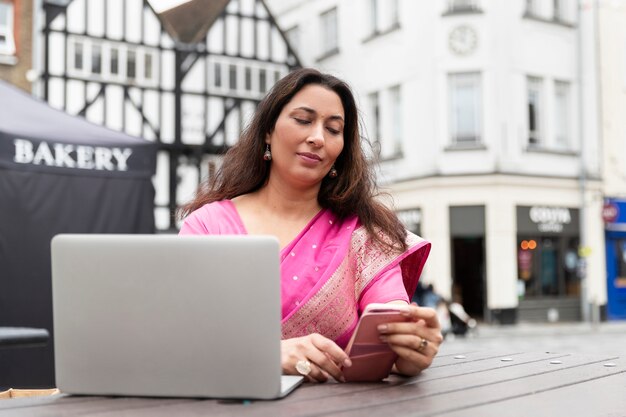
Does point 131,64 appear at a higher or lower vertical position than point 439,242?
higher

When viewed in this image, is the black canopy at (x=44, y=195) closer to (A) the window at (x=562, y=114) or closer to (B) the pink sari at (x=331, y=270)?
(B) the pink sari at (x=331, y=270)

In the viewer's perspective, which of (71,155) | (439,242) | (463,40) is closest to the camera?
(71,155)

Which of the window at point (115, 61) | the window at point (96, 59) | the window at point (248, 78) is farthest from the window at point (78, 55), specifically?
the window at point (248, 78)

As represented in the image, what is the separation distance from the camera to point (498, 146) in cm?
1816

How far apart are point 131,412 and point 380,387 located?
560mm

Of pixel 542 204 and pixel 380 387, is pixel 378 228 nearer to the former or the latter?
pixel 380 387

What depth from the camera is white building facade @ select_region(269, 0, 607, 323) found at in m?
18.1

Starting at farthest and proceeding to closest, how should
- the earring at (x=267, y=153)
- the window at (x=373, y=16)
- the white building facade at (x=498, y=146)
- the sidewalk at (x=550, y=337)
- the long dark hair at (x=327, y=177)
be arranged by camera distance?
the window at (x=373, y=16) < the white building facade at (x=498, y=146) < the sidewalk at (x=550, y=337) < the earring at (x=267, y=153) < the long dark hair at (x=327, y=177)

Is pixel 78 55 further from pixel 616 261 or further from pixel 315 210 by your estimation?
pixel 315 210

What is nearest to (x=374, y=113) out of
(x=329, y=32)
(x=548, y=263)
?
(x=329, y=32)

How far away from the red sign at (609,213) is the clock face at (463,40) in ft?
16.0

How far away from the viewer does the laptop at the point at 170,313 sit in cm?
147

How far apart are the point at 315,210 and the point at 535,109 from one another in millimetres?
17455

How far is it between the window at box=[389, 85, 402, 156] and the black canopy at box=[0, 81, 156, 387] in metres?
14.4
